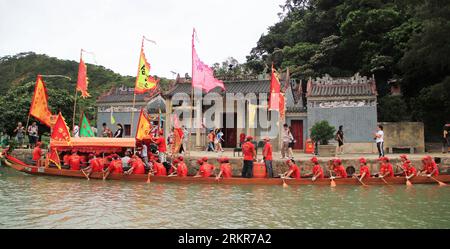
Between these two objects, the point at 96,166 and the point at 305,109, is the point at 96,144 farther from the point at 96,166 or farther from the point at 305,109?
the point at 305,109

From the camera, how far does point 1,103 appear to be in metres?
24.2

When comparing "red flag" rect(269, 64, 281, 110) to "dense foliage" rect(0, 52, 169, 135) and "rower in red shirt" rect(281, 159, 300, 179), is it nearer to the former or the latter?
"rower in red shirt" rect(281, 159, 300, 179)

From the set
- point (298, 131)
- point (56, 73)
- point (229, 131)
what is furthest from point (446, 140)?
A: point (56, 73)

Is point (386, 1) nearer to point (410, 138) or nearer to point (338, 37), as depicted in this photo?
point (338, 37)

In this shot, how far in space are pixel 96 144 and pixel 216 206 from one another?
8197 millimetres

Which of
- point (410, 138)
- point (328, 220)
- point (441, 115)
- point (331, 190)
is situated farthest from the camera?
point (441, 115)

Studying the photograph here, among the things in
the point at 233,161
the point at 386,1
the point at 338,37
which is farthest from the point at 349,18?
the point at 233,161

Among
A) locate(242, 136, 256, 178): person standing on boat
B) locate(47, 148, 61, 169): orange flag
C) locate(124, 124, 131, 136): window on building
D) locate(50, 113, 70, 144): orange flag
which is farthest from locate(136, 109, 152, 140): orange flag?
locate(124, 124, 131, 136): window on building

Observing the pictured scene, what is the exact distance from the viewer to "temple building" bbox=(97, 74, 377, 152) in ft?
68.8

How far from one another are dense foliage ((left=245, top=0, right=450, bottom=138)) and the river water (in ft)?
36.1

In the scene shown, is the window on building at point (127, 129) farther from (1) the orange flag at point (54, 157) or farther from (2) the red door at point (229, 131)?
(1) the orange flag at point (54, 157)

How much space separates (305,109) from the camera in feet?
74.3

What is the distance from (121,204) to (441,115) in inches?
834

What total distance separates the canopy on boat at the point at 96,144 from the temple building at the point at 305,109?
4.18 metres
